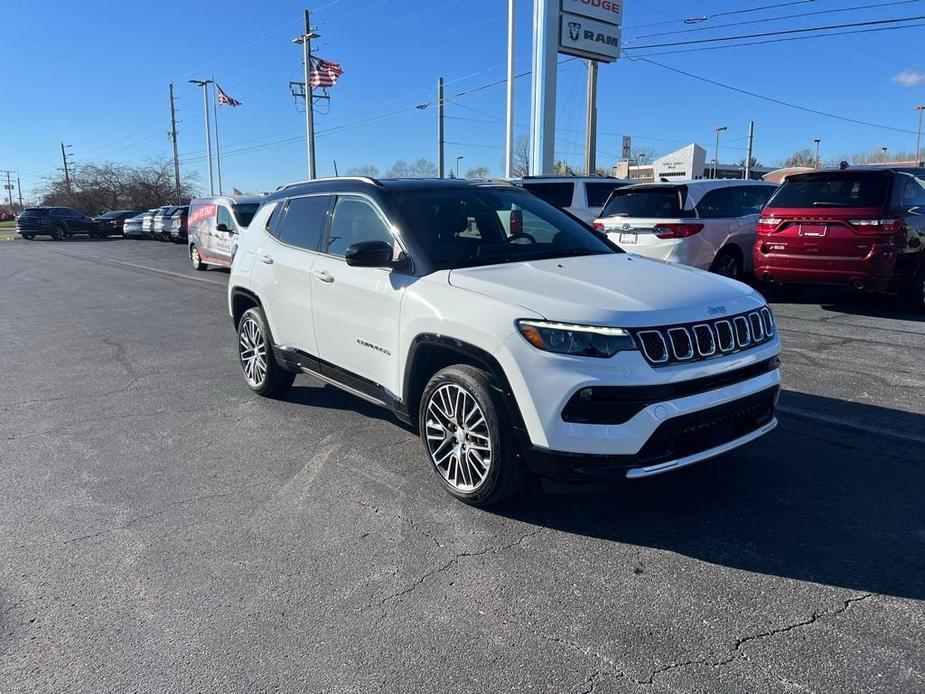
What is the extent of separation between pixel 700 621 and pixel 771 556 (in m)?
0.68

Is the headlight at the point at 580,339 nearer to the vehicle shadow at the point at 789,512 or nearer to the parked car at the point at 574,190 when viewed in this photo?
the vehicle shadow at the point at 789,512

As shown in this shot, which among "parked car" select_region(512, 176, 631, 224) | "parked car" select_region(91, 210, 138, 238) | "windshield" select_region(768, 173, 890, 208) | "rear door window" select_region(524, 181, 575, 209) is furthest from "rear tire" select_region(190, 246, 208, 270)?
"parked car" select_region(91, 210, 138, 238)

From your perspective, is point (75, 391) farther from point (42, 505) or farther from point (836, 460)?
point (836, 460)

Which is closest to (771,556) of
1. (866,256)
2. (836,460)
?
(836,460)

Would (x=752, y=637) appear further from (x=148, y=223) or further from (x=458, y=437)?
(x=148, y=223)

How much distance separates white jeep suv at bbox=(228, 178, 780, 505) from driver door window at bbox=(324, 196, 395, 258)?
0.05ft

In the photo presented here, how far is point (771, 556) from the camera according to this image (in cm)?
327

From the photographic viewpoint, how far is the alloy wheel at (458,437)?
3.70 m

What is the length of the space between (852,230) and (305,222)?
267 inches

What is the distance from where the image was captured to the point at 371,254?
4.12 meters

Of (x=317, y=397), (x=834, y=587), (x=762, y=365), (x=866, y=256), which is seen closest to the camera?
(x=834, y=587)

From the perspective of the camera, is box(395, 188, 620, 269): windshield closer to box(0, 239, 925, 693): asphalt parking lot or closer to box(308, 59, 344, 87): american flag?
box(0, 239, 925, 693): asphalt parking lot

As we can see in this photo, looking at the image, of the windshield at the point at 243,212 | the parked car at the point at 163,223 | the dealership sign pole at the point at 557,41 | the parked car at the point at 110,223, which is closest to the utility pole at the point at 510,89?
the dealership sign pole at the point at 557,41

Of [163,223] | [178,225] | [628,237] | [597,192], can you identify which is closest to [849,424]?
[628,237]
